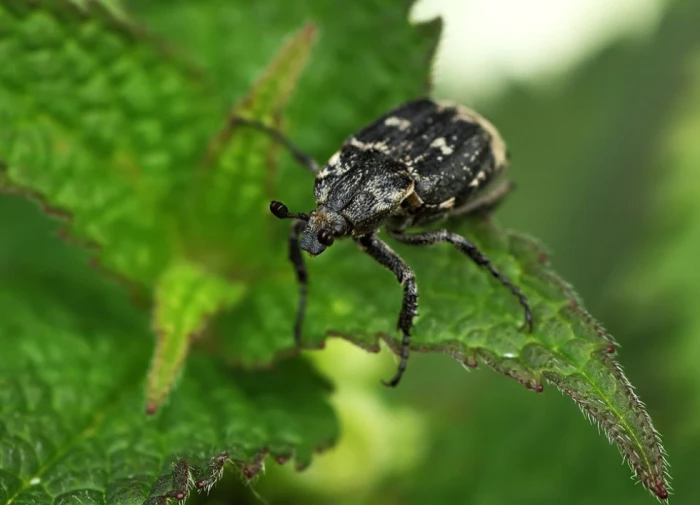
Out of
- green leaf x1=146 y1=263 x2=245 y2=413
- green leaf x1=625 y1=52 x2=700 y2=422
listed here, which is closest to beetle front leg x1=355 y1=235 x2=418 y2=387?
green leaf x1=146 y1=263 x2=245 y2=413

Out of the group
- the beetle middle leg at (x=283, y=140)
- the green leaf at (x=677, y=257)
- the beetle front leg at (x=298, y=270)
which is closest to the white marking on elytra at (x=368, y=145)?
the beetle middle leg at (x=283, y=140)

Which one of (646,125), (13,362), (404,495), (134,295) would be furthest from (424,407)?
(646,125)

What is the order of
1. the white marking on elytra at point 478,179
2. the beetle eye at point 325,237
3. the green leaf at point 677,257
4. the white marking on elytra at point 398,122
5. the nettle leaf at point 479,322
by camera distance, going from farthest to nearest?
Result: the green leaf at point 677,257 → the white marking on elytra at point 478,179 → the white marking on elytra at point 398,122 → the beetle eye at point 325,237 → the nettle leaf at point 479,322

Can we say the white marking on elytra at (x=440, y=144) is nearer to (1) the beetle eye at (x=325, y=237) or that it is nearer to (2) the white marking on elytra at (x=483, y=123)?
(2) the white marking on elytra at (x=483, y=123)

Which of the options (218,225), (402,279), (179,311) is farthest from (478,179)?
(179,311)

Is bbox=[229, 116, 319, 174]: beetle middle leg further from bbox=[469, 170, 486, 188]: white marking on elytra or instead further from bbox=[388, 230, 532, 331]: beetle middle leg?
bbox=[469, 170, 486, 188]: white marking on elytra

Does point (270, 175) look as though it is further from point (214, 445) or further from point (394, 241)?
point (214, 445)
